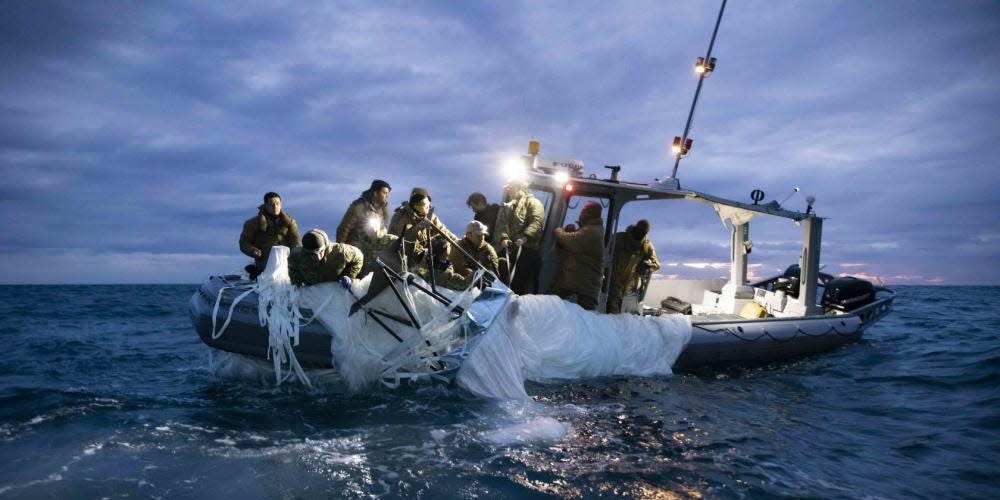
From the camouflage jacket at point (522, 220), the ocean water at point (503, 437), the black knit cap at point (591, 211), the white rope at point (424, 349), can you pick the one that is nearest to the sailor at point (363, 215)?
the camouflage jacket at point (522, 220)

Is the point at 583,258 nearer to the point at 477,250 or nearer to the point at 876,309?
the point at 477,250

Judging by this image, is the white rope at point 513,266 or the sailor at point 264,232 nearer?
the sailor at point 264,232

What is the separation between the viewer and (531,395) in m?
5.57

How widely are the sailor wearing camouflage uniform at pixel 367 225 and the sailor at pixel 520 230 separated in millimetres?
1458

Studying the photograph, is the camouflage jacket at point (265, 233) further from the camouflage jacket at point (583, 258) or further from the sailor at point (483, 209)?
the camouflage jacket at point (583, 258)

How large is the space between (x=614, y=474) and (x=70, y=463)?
382 centimetres

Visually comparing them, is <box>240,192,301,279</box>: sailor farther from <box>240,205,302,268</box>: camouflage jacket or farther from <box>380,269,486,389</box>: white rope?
<box>380,269,486,389</box>: white rope

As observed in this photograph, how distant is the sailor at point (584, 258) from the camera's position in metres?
6.66

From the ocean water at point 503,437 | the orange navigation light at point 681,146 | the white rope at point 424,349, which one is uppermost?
the orange navigation light at point 681,146

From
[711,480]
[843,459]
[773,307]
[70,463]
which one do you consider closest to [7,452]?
[70,463]

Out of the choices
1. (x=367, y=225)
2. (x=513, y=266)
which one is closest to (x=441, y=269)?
(x=367, y=225)

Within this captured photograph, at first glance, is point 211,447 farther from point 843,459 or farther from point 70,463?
point 843,459

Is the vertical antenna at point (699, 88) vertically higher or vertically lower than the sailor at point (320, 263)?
higher

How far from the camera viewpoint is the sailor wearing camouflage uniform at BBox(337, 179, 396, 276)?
628cm
